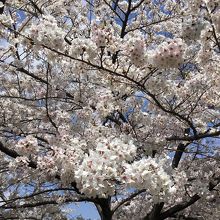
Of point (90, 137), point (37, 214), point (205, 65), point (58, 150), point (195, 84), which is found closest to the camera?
point (58, 150)

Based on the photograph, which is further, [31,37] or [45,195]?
[45,195]

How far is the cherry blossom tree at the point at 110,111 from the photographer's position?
5379 millimetres

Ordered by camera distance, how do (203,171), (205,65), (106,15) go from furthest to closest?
(106,15) → (203,171) → (205,65)

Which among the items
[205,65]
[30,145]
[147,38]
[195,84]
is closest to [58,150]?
[30,145]

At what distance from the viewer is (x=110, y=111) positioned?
26.7 ft

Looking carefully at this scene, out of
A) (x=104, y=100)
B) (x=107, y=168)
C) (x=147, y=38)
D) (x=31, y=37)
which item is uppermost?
(x=147, y=38)

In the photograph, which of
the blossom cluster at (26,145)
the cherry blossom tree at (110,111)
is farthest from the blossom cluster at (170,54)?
the blossom cluster at (26,145)

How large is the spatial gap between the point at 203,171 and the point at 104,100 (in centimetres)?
435

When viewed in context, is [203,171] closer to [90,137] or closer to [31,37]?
[90,137]

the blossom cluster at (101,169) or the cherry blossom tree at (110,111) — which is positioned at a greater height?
the cherry blossom tree at (110,111)

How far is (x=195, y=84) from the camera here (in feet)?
30.8

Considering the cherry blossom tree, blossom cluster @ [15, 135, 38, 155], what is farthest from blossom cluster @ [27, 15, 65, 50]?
blossom cluster @ [15, 135, 38, 155]

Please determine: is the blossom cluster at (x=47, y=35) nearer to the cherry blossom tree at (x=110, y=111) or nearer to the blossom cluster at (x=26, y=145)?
the cherry blossom tree at (x=110, y=111)

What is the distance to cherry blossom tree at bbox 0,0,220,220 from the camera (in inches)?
212
